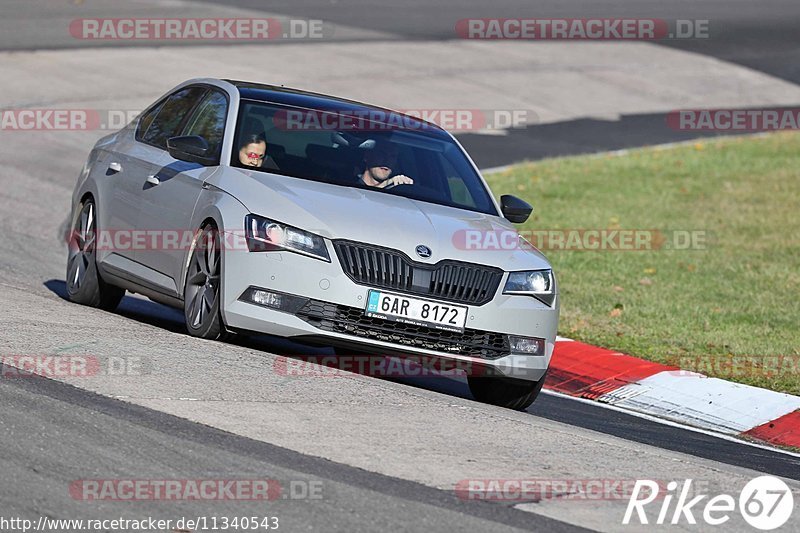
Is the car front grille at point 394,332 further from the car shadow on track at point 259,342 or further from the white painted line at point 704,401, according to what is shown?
the white painted line at point 704,401

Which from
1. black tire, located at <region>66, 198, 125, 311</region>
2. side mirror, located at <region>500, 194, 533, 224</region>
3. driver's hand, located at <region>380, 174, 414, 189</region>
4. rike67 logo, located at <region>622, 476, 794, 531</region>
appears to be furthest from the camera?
black tire, located at <region>66, 198, 125, 311</region>

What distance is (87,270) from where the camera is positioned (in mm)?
10695

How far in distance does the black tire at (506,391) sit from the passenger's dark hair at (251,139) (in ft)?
6.69

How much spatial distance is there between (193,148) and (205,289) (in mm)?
986

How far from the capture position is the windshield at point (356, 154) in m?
9.52

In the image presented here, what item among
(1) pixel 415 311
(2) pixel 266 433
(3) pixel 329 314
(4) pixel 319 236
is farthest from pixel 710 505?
(4) pixel 319 236

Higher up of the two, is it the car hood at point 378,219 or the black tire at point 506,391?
the car hood at point 378,219

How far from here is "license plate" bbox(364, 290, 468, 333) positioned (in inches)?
334

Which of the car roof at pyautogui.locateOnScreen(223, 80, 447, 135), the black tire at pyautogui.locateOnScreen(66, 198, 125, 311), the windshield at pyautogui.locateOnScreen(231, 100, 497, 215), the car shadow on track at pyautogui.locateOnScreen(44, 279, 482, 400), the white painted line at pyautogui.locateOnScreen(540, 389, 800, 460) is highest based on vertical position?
the car roof at pyautogui.locateOnScreen(223, 80, 447, 135)

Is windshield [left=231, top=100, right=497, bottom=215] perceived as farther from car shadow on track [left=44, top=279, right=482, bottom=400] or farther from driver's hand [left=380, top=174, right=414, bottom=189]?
car shadow on track [left=44, top=279, right=482, bottom=400]

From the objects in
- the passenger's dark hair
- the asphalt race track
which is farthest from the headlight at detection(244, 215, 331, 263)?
the passenger's dark hair

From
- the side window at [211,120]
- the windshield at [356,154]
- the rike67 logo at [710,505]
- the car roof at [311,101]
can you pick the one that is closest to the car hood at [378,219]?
the windshield at [356,154]

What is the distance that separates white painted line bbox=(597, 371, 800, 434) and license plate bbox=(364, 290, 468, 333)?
2.35 metres

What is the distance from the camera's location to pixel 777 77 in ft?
99.2
